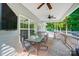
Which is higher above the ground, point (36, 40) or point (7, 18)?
point (7, 18)

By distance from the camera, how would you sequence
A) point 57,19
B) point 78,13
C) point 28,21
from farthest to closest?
1. point 28,21
2. point 57,19
3. point 78,13

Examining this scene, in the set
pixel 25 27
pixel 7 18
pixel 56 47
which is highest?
pixel 7 18

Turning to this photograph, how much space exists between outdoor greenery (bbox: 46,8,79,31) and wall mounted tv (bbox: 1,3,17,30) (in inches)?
40.9

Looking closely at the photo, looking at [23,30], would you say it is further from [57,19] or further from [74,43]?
[74,43]

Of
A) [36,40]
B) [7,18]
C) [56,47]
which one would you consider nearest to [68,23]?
[56,47]

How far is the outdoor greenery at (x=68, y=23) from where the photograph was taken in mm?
3947

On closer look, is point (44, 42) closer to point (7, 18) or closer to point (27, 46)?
point (27, 46)

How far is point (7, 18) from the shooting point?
165 inches

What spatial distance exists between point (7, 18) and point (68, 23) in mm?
1565

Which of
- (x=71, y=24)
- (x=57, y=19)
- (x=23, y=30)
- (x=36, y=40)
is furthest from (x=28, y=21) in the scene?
(x=71, y=24)

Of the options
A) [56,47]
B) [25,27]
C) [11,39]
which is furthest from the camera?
[25,27]

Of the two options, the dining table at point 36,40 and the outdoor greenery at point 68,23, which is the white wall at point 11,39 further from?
the outdoor greenery at point 68,23

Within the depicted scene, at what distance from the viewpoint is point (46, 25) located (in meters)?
4.00

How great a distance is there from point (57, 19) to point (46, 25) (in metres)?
0.41
